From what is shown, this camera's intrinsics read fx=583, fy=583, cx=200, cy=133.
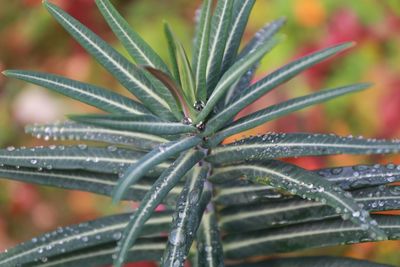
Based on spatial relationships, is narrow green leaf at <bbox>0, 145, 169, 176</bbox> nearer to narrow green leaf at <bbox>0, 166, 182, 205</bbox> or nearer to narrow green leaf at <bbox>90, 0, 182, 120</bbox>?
narrow green leaf at <bbox>0, 166, 182, 205</bbox>

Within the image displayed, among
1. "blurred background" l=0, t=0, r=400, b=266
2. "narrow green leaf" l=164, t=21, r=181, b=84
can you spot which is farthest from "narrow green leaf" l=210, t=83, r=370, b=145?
"blurred background" l=0, t=0, r=400, b=266

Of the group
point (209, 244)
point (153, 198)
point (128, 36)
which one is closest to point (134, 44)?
point (128, 36)

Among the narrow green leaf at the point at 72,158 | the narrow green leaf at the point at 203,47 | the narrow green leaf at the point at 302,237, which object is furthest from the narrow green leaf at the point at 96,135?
the narrow green leaf at the point at 302,237

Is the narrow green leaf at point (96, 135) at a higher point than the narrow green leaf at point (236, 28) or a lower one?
lower

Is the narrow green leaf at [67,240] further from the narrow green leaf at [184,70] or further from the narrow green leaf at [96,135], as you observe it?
the narrow green leaf at [184,70]

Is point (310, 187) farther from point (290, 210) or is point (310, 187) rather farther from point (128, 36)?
point (128, 36)
